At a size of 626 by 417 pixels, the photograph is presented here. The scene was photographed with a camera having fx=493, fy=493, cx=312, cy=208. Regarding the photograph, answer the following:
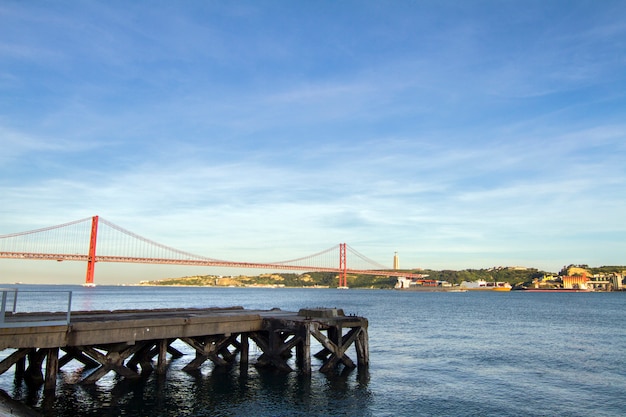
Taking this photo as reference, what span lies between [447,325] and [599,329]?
1533cm

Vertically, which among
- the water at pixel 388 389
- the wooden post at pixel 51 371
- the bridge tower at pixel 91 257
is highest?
the bridge tower at pixel 91 257

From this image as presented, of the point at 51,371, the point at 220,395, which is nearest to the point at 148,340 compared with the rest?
the point at 51,371

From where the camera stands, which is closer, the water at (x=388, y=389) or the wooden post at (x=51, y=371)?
the water at (x=388, y=389)

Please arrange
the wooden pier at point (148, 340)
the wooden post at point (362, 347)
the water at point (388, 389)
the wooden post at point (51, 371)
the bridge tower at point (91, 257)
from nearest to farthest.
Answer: the wooden pier at point (148, 340), the water at point (388, 389), the wooden post at point (51, 371), the wooden post at point (362, 347), the bridge tower at point (91, 257)

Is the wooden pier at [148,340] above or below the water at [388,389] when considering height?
above

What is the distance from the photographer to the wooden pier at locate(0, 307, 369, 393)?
17672 millimetres

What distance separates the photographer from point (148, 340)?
2206 cm

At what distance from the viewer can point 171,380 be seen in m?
22.5

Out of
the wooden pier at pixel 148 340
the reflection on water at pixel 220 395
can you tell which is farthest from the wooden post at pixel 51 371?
the reflection on water at pixel 220 395

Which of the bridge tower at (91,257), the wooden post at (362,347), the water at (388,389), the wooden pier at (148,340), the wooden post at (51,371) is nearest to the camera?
the wooden pier at (148,340)

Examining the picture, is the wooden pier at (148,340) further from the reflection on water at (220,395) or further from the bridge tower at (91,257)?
the bridge tower at (91,257)

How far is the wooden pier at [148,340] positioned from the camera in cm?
1767

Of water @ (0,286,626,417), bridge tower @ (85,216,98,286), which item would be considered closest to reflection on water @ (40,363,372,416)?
water @ (0,286,626,417)

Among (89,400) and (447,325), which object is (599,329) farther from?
(89,400)
